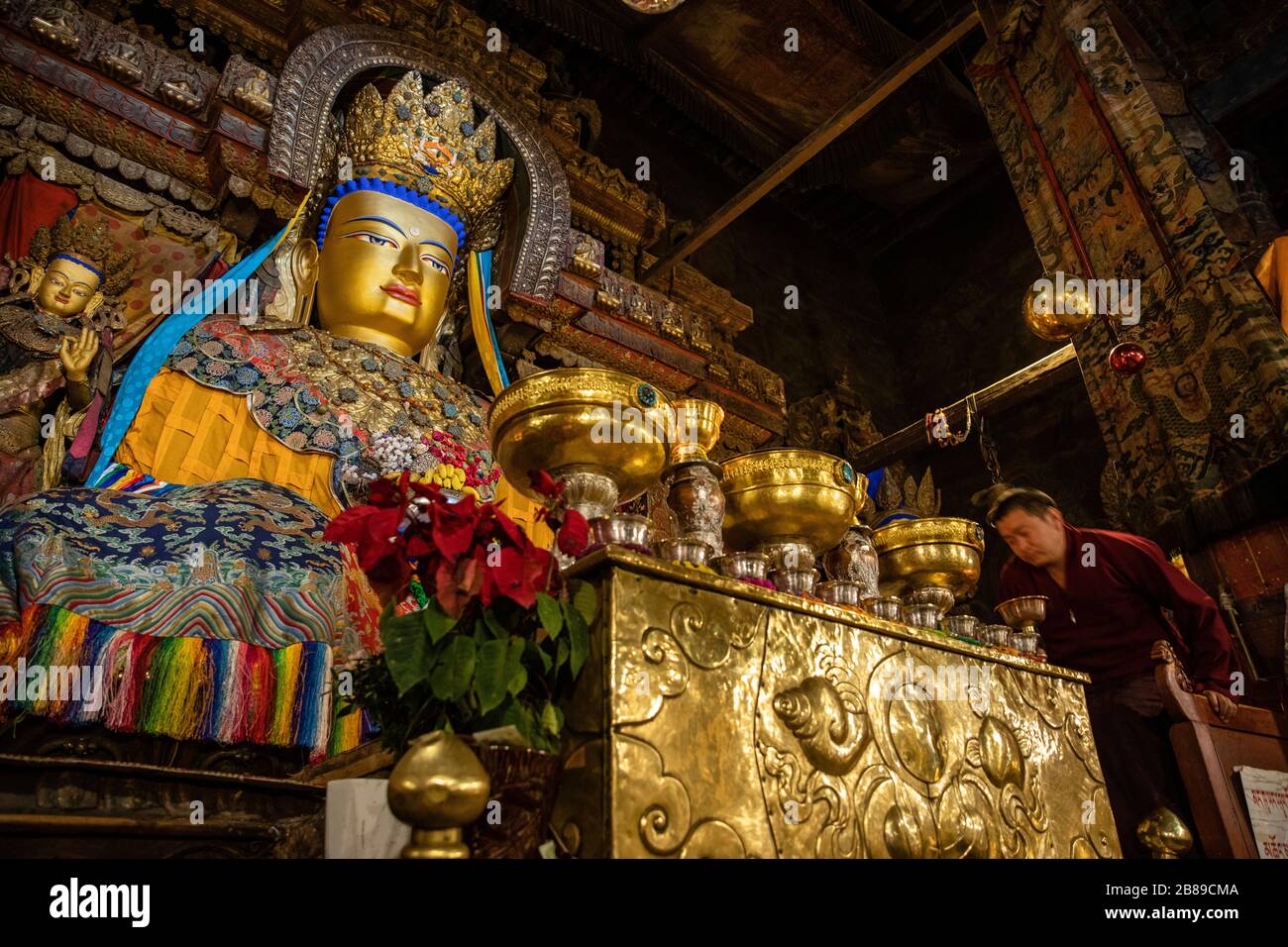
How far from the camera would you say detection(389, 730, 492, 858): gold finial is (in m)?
0.68

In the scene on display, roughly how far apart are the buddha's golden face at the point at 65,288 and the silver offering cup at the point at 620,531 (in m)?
2.10

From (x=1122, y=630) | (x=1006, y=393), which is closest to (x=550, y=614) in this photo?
(x=1122, y=630)

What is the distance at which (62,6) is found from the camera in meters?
2.78

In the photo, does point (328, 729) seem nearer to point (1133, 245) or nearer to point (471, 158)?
point (471, 158)

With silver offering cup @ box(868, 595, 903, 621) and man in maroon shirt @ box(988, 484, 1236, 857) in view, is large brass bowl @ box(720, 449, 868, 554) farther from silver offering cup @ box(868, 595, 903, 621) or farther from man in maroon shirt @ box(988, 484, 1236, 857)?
man in maroon shirt @ box(988, 484, 1236, 857)

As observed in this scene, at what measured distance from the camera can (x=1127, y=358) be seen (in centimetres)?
270

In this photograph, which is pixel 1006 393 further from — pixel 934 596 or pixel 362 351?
pixel 362 351

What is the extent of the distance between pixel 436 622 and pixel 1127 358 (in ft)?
8.77

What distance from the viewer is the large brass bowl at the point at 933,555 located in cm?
173

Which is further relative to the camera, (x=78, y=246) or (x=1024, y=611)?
(x=78, y=246)

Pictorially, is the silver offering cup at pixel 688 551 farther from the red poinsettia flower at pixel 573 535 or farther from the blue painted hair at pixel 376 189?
the blue painted hair at pixel 376 189

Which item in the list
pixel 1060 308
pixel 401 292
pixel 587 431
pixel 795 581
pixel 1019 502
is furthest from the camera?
pixel 401 292

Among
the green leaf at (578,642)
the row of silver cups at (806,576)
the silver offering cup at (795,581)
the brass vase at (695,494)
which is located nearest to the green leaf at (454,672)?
the green leaf at (578,642)

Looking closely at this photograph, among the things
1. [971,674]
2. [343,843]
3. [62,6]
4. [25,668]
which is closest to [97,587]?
[25,668]
